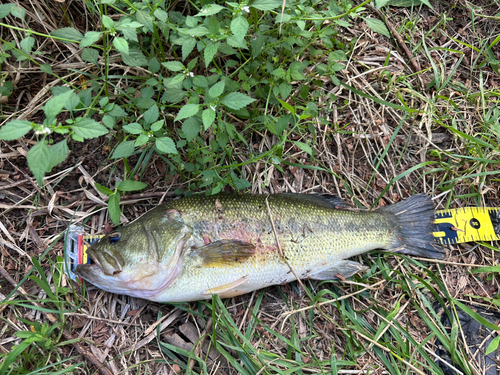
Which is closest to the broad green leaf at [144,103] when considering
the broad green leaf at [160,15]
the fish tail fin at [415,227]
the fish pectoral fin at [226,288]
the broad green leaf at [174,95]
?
the broad green leaf at [174,95]

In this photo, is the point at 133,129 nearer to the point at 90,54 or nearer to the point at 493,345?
the point at 90,54

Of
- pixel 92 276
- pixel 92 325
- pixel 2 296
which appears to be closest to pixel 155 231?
pixel 92 276

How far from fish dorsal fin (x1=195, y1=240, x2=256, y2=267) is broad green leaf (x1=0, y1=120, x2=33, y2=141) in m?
1.59

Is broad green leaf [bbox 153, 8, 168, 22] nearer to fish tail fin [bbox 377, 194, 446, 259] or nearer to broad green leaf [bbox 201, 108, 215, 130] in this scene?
broad green leaf [bbox 201, 108, 215, 130]

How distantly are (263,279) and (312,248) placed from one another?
1.87ft

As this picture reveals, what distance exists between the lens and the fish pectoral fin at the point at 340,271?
328cm

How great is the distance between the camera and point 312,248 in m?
3.19

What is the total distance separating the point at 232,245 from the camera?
2945 mm

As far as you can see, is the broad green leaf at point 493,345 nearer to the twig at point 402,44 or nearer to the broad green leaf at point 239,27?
the twig at point 402,44

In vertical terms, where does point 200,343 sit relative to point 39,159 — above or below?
below

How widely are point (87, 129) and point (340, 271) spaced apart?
2630mm

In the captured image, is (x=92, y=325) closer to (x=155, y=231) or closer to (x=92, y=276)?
(x=92, y=276)

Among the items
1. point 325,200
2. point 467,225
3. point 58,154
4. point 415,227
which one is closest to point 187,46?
point 58,154

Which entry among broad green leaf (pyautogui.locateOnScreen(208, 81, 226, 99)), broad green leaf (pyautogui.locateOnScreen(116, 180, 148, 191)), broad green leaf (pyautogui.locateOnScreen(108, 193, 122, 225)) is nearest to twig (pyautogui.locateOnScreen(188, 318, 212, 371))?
broad green leaf (pyautogui.locateOnScreen(108, 193, 122, 225))
